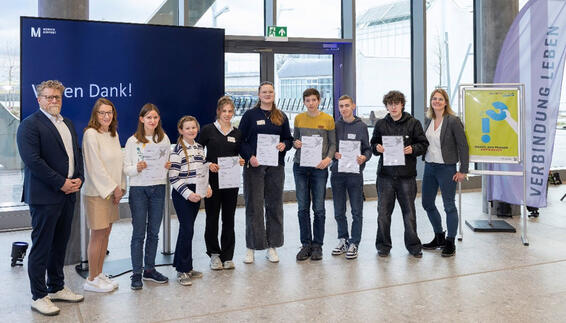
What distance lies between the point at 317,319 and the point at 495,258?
2242 millimetres

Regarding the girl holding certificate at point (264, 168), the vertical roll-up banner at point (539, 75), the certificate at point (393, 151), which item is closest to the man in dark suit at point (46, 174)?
the girl holding certificate at point (264, 168)

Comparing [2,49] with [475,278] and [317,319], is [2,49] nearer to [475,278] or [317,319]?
[317,319]

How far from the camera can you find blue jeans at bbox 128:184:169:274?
3.88 meters

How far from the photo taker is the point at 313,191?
4617 mm

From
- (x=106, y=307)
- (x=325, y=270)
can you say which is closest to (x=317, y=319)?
(x=325, y=270)

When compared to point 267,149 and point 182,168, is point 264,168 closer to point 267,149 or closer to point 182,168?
point 267,149

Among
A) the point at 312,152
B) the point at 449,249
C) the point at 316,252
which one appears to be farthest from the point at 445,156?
the point at 316,252

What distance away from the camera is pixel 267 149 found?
4.38 m

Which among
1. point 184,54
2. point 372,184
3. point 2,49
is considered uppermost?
point 2,49

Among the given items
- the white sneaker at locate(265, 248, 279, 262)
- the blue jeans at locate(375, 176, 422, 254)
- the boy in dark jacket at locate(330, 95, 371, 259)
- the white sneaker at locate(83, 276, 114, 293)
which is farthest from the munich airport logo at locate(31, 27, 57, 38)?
the blue jeans at locate(375, 176, 422, 254)

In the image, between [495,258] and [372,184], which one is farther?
[372,184]

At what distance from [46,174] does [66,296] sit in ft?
3.16

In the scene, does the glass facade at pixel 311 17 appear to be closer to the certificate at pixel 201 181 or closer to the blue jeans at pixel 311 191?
the blue jeans at pixel 311 191

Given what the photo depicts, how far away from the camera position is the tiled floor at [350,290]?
11.1ft
